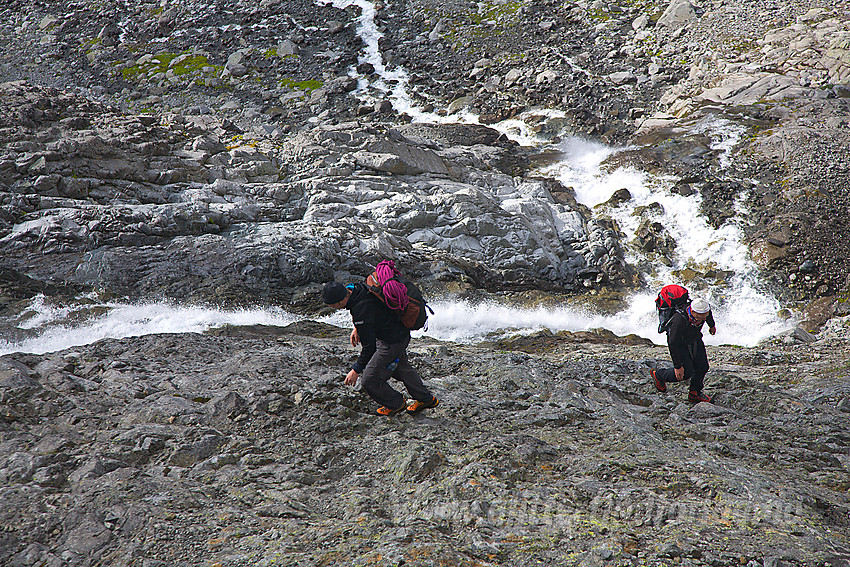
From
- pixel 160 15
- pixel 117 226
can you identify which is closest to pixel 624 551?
pixel 117 226

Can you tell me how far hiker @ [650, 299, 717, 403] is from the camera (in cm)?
849

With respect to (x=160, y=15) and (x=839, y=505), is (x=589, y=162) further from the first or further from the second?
(x=160, y=15)

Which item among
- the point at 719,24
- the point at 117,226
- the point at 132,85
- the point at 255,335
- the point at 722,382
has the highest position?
the point at 132,85

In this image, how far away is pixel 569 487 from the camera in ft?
22.1

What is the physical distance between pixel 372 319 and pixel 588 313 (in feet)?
49.8

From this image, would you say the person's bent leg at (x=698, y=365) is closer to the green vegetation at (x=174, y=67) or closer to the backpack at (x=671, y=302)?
the backpack at (x=671, y=302)

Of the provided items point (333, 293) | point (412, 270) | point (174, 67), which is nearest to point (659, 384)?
point (333, 293)

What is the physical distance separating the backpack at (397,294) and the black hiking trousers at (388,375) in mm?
446

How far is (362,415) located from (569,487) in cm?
342

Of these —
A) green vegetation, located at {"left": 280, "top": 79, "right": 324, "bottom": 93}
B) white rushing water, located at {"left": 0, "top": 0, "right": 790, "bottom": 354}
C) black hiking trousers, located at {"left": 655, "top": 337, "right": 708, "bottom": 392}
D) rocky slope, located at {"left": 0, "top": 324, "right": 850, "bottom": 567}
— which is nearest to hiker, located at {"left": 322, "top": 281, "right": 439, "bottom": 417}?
rocky slope, located at {"left": 0, "top": 324, "right": 850, "bottom": 567}

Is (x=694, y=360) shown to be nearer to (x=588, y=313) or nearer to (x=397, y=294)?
(x=397, y=294)

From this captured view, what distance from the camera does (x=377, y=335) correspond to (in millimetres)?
7008

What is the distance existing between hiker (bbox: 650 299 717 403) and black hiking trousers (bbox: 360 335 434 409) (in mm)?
4489

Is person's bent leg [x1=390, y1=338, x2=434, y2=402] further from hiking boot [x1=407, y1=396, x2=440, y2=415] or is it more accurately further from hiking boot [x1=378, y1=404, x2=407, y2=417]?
hiking boot [x1=378, y1=404, x2=407, y2=417]
